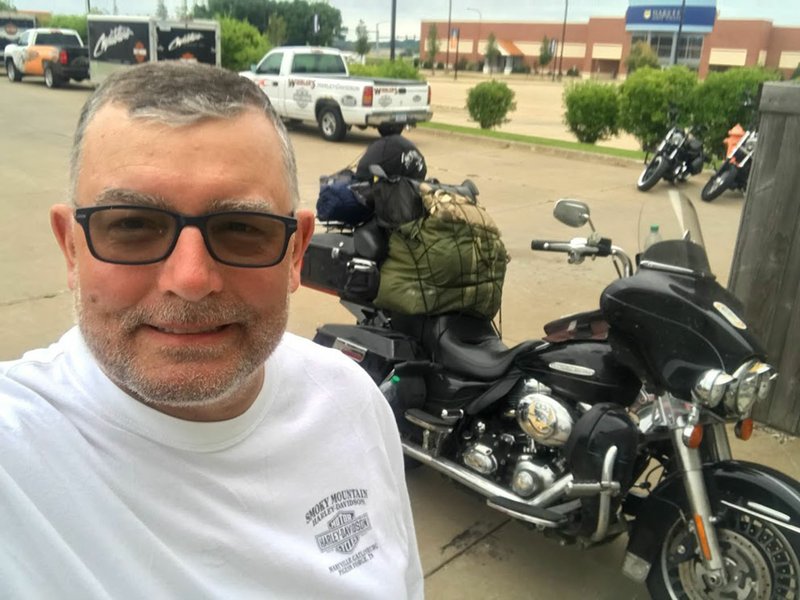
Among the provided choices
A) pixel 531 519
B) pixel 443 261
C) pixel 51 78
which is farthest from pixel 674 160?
pixel 51 78

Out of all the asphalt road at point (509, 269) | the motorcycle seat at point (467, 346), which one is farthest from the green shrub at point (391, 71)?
the motorcycle seat at point (467, 346)

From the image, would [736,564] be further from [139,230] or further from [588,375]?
[139,230]

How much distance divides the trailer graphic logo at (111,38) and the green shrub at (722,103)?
1614 cm

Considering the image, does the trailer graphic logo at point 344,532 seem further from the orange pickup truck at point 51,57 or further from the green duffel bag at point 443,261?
the orange pickup truck at point 51,57

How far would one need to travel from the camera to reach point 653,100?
13492mm

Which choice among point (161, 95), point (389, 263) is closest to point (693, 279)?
point (389, 263)

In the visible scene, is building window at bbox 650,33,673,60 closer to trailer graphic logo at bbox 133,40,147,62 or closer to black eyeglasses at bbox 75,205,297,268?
trailer graphic logo at bbox 133,40,147,62

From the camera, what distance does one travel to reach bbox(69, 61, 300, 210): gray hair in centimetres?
120

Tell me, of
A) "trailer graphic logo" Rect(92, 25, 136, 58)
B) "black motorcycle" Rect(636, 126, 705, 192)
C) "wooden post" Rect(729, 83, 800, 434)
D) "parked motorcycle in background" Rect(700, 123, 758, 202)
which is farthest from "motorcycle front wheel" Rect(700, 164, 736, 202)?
"trailer graphic logo" Rect(92, 25, 136, 58)

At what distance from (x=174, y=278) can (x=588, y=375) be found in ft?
6.22

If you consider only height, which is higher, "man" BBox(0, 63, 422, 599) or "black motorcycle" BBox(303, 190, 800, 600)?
"man" BBox(0, 63, 422, 599)

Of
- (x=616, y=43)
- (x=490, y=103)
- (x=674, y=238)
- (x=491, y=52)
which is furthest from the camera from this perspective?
(x=616, y=43)

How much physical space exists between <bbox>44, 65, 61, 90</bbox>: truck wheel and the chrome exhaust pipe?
2461cm

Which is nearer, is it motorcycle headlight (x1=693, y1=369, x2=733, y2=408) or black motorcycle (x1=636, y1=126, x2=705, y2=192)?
motorcycle headlight (x1=693, y1=369, x2=733, y2=408)
